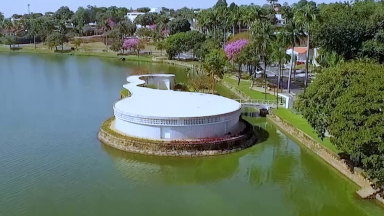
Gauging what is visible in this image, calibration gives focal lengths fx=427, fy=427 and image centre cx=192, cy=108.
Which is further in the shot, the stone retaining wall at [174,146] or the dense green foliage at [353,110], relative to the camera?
the stone retaining wall at [174,146]

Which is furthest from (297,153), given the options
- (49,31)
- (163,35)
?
(49,31)

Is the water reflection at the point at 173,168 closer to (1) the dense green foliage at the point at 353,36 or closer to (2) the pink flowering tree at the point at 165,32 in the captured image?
(1) the dense green foliage at the point at 353,36

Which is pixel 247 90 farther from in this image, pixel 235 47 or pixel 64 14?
pixel 64 14

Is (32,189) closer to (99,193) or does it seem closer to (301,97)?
(99,193)

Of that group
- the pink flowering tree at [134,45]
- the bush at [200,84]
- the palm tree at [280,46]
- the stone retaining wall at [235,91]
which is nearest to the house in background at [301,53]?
the stone retaining wall at [235,91]

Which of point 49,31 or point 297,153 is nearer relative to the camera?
point 297,153

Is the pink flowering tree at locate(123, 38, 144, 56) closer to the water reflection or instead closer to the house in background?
the house in background

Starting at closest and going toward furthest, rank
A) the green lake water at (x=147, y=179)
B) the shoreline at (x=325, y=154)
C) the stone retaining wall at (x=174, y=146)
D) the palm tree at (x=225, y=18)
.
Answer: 1. the green lake water at (x=147, y=179)
2. the shoreline at (x=325, y=154)
3. the stone retaining wall at (x=174, y=146)
4. the palm tree at (x=225, y=18)
